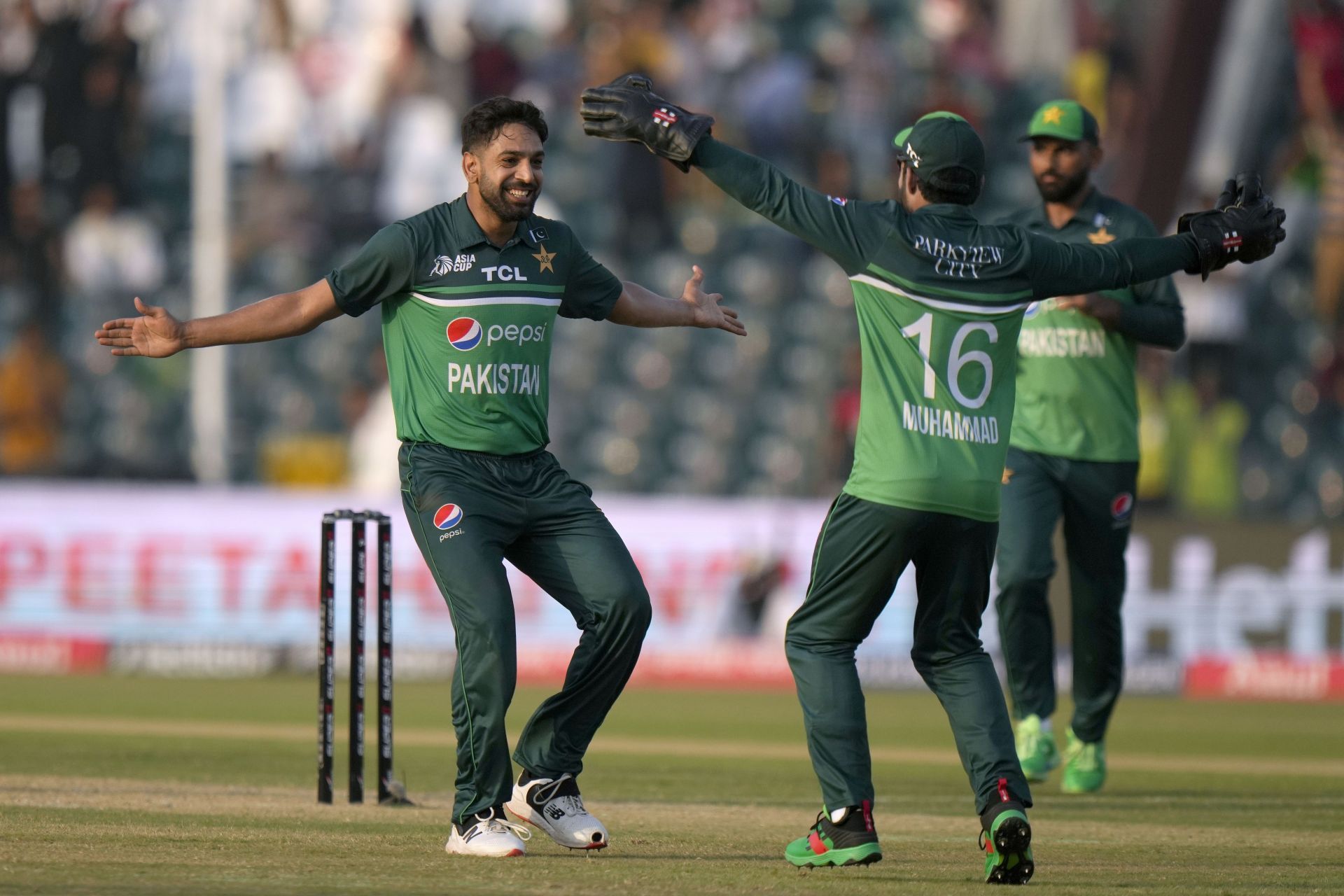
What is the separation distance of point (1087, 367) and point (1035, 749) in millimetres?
1750

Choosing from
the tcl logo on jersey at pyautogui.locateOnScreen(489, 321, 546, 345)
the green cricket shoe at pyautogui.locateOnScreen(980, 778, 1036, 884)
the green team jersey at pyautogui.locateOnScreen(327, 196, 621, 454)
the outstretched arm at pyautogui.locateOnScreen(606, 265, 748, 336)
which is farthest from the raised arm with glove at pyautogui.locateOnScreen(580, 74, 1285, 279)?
the green cricket shoe at pyautogui.locateOnScreen(980, 778, 1036, 884)

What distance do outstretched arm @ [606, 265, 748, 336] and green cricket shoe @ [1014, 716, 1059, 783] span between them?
2.83 meters

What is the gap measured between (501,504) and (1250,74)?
15840mm

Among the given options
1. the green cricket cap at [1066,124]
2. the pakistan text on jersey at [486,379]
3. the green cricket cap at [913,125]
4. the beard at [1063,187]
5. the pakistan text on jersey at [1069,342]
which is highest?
the green cricket cap at [1066,124]

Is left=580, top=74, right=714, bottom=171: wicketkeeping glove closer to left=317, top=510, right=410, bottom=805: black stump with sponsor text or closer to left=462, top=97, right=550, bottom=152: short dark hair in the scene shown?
left=462, top=97, right=550, bottom=152: short dark hair

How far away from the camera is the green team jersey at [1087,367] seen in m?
8.99

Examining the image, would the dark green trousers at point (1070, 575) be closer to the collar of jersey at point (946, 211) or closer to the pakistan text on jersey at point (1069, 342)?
the pakistan text on jersey at point (1069, 342)

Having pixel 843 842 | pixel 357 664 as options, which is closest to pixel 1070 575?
pixel 357 664

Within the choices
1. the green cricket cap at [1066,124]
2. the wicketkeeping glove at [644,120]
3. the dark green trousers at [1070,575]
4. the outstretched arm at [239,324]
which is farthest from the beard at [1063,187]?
the outstretched arm at [239,324]

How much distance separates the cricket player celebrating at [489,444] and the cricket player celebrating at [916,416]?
64cm

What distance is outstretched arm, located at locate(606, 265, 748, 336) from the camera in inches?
274

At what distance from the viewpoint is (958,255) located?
5.90m

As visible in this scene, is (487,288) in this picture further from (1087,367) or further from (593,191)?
(593,191)

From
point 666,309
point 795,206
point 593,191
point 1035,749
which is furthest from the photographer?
point 593,191
